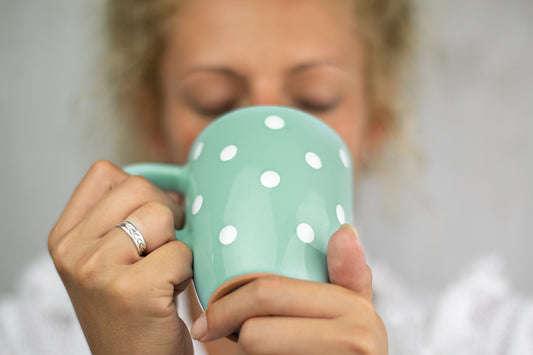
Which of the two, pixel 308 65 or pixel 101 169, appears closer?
pixel 101 169

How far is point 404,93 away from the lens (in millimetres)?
1242

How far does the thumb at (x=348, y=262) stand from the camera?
0.38 meters

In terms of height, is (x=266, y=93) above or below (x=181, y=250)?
above

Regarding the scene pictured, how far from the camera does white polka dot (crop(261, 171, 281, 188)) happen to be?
0.42 metres

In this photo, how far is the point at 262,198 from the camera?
42cm

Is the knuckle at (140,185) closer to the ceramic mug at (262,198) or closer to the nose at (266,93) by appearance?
the ceramic mug at (262,198)

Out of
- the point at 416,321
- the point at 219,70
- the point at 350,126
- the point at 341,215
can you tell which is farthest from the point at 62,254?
the point at 416,321

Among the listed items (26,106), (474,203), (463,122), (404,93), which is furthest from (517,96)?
(26,106)

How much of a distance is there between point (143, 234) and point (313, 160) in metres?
0.17

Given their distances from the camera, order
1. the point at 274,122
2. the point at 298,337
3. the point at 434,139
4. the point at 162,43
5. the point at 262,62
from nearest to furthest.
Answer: the point at 298,337
the point at 274,122
the point at 262,62
the point at 162,43
the point at 434,139

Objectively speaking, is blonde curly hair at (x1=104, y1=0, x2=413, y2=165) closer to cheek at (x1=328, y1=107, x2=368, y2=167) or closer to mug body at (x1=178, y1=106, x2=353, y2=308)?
cheek at (x1=328, y1=107, x2=368, y2=167)

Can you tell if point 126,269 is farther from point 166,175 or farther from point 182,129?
point 182,129

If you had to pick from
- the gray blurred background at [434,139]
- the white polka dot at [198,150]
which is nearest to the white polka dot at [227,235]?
the white polka dot at [198,150]

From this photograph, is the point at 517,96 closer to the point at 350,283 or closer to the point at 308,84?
the point at 308,84
